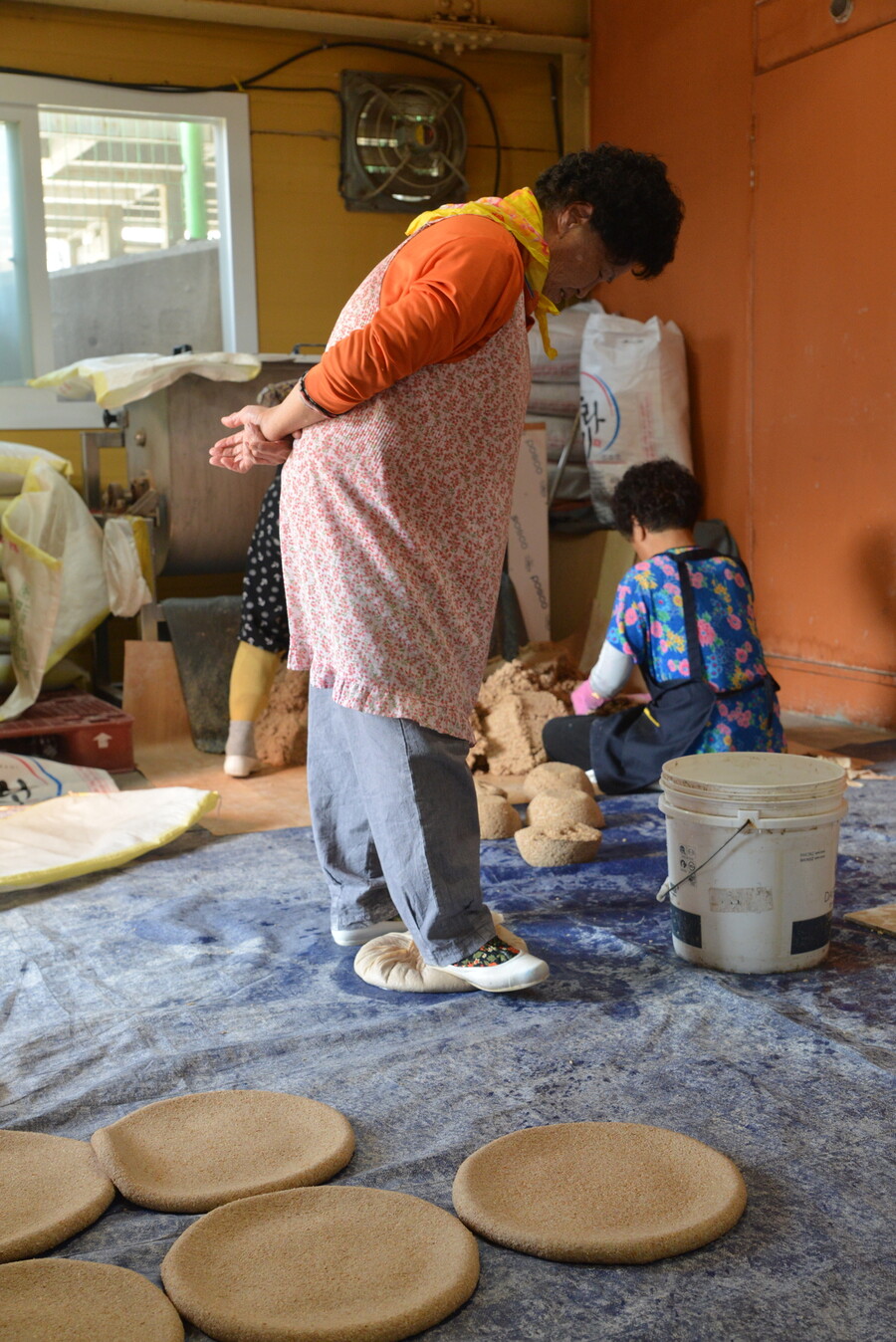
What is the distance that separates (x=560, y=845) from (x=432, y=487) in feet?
3.42

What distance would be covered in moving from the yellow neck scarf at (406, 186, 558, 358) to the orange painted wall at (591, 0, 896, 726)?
250 centimetres

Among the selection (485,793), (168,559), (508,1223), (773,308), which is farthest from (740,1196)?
(773,308)

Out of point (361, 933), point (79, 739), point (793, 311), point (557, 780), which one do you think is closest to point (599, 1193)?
point (361, 933)

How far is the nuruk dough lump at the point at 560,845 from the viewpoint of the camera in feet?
8.45

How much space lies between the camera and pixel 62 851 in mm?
2602

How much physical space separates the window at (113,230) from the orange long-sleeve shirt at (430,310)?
3.40 metres

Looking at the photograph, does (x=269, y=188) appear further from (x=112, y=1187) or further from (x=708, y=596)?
(x=112, y=1187)

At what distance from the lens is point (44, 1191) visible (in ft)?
4.42

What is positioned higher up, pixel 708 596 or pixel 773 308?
pixel 773 308

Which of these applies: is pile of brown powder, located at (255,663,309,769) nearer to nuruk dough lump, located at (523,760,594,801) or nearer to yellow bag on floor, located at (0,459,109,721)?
yellow bag on floor, located at (0,459,109,721)

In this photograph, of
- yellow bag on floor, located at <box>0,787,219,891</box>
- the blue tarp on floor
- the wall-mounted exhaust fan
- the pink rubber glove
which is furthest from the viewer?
the wall-mounted exhaust fan

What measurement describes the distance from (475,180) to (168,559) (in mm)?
2509

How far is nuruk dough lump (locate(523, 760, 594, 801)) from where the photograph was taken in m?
2.95

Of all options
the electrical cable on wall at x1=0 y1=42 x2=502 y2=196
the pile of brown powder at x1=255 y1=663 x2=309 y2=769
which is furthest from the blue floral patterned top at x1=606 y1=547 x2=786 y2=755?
the electrical cable on wall at x1=0 y1=42 x2=502 y2=196
